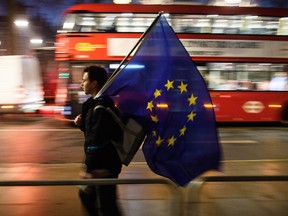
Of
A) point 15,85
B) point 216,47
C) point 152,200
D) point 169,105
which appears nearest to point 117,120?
point 169,105

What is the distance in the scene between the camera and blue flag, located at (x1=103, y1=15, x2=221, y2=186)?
327 centimetres

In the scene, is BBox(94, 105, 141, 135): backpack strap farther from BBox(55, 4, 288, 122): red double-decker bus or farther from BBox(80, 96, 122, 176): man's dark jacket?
BBox(55, 4, 288, 122): red double-decker bus

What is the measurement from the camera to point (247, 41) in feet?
44.1

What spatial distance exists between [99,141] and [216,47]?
10.6 meters

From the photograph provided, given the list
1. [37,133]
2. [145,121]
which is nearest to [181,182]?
[145,121]

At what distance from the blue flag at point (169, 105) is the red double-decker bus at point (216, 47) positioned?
31.4ft

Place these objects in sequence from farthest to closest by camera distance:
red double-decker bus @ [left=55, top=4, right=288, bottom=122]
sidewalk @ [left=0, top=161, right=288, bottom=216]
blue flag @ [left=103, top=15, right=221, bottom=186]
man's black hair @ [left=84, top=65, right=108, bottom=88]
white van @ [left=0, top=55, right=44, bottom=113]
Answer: white van @ [left=0, top=55, right=44, bottom=113], red double-decker bus @ [left=55, top=4, right=288, bottom=122], sidewalk @ [left=0, top=161, right=288, bottom=216], man's black hair @ [left=84, top=65, right=108, bottom=88], blue flag @ [left=103, top=15, right=221, bottom=186]

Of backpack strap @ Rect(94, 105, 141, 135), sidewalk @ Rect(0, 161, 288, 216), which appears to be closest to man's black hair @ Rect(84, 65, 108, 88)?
backpack strap @ Rect(94, 105, 141, 135)

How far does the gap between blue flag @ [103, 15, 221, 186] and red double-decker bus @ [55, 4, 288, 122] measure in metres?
9.56

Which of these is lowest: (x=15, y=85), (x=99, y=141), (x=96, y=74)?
(x=99, y=141)

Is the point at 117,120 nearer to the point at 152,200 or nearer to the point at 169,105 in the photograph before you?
the point at 169,105

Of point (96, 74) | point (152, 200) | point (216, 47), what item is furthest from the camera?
point (216, 47)

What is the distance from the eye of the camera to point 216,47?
13.3m

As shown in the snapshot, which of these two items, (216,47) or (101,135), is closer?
(101,135)
